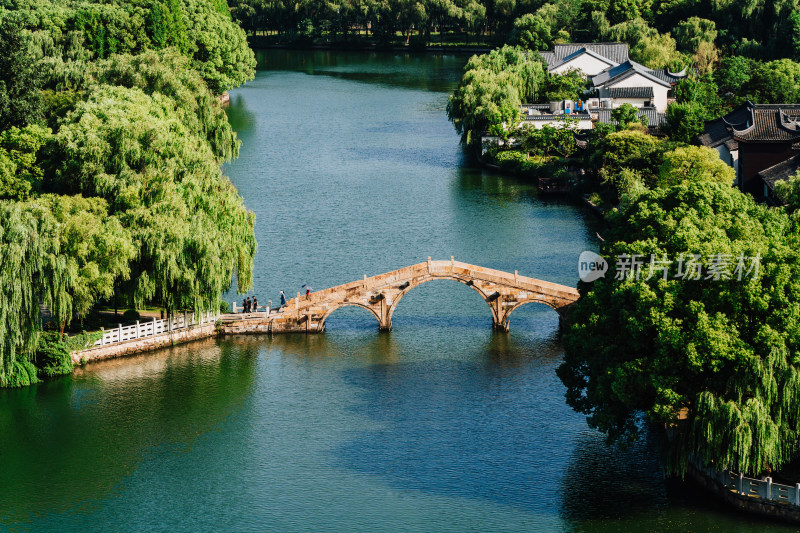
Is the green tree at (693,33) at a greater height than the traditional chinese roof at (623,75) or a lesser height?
greater

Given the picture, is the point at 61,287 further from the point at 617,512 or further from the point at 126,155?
the point at 617,512

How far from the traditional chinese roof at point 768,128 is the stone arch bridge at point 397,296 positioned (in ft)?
76.2

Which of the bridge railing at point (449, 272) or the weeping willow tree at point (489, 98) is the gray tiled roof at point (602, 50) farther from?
the bridge railing at point (449, 272)

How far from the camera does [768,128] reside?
7294cm

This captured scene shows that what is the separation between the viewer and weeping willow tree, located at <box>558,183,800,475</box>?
36.3 m

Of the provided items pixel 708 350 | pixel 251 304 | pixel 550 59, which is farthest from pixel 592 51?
pixel 708 350

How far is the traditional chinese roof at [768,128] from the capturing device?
7144 centimetres

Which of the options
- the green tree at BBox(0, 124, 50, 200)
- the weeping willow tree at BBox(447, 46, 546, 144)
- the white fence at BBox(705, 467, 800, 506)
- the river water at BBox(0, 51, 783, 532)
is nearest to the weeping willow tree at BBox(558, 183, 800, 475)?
the white fence at BBox(705, 467, 800, 506)

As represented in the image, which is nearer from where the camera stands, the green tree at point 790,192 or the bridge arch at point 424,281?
the bridge arch at point 424,281

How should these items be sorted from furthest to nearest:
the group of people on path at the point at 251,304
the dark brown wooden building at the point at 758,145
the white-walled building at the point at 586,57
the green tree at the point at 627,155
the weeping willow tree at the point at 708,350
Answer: the white-walled building at the point at 586,57, the green tree at the point at 627,155, the dark brown wooden building at the point at 758,145, the group of people on path at the point at 251,304, the weeping willow tree at the point at 708,350

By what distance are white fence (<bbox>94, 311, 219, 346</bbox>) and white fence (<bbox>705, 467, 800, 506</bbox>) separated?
1033 inches

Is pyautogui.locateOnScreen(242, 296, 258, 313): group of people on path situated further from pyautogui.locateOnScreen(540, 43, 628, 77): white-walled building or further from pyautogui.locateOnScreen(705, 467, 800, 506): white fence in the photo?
pyautogui.locateOnScreen(540, 43, 628, 77): white-walled building

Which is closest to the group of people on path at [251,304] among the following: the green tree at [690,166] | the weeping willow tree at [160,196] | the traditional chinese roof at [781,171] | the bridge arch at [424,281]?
the weeping willow tree at [160,196]

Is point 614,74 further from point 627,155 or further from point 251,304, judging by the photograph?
point 251,304
